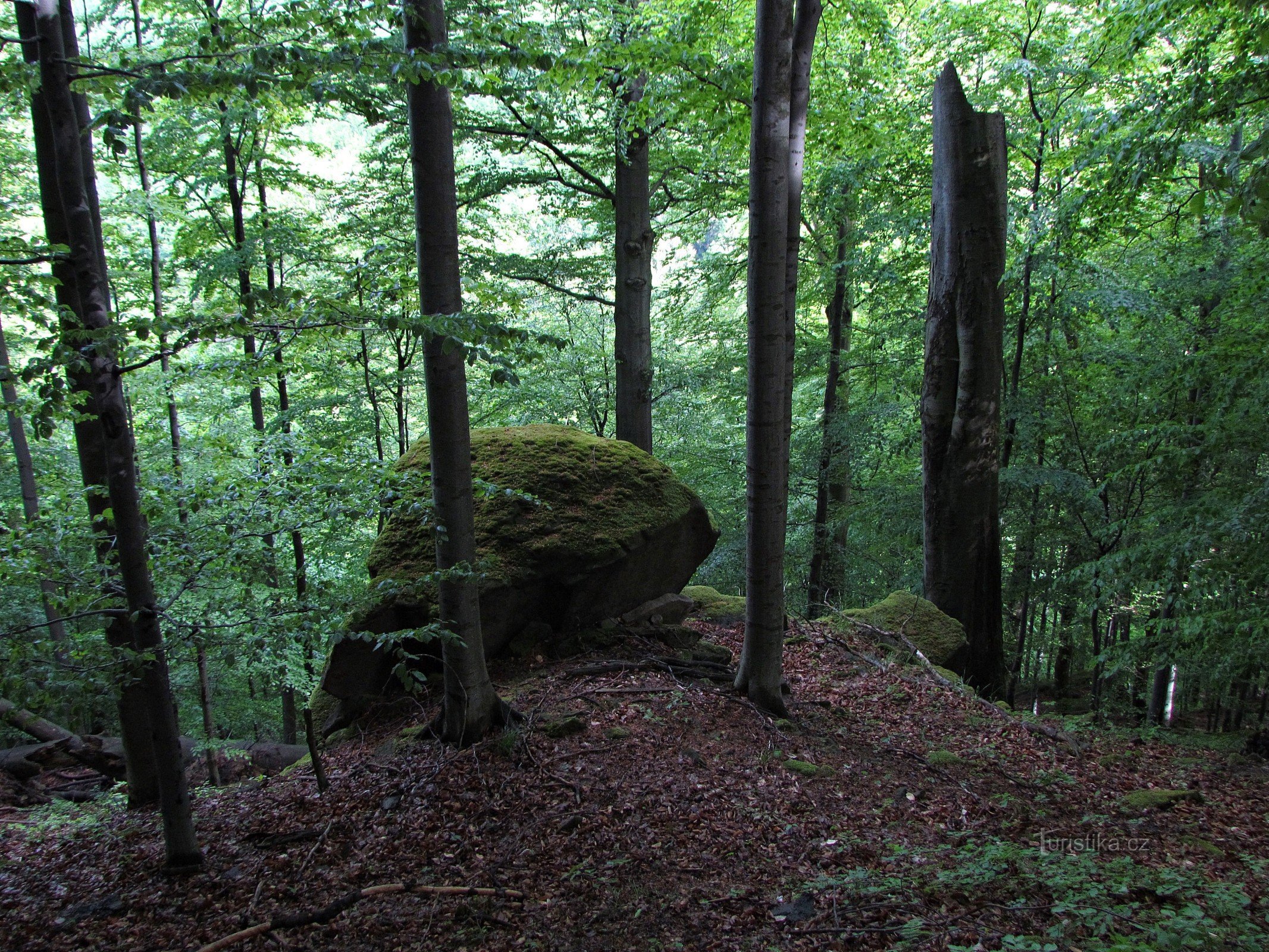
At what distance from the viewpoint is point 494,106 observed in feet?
28.1

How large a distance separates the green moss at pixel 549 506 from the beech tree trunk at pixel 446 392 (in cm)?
101

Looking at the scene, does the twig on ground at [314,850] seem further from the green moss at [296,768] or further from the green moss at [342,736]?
the green moss at [342,736]

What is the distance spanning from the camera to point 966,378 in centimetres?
703

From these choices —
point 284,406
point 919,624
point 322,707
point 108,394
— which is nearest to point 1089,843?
point 919,624

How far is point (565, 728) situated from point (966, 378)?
5.29m

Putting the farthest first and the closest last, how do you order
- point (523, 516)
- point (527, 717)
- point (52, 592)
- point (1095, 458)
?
point (1095, 458) → point (523, 516) → point (527, 717) → point (52, 592)

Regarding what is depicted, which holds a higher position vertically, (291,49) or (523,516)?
(291,49)

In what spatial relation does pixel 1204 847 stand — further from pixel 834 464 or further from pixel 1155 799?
pixel 834 464

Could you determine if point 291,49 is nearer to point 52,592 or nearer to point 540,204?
point 52,592

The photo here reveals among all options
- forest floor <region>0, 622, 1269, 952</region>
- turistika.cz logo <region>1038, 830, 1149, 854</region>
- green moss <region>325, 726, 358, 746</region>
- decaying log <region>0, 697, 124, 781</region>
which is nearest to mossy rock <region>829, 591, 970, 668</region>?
forest floor <region>0, 622, 1269, 952</region>

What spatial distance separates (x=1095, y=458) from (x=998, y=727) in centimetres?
477

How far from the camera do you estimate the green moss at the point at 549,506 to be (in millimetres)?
5559

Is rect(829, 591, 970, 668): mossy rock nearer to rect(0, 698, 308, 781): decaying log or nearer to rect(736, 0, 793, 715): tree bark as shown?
rect(736, 0, 793, 715): tree bark

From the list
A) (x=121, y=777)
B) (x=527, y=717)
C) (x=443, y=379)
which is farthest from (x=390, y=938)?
(x=121, y=777)
